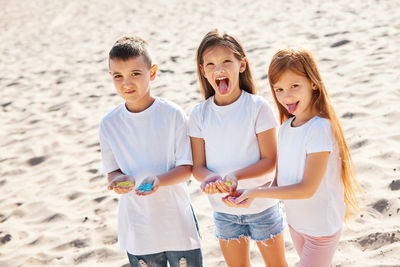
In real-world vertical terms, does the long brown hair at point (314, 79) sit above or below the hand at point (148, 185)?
above

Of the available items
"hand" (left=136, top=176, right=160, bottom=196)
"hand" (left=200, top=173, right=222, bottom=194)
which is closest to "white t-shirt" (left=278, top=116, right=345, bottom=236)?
"hand" (left=200, top=173, right=222, bottom=194)

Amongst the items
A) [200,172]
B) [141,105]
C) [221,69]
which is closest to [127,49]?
[141,105]

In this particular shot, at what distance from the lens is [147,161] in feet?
7.57

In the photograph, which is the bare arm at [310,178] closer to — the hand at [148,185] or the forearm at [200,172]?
the forearm at [200,172]

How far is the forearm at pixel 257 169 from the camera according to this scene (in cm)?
222

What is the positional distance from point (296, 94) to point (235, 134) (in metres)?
0.36

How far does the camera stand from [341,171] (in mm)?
Answer: 2141

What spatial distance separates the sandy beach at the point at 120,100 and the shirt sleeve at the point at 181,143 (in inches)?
27.4

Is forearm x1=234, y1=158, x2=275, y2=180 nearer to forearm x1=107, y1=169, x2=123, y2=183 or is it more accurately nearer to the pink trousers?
the pink trousers

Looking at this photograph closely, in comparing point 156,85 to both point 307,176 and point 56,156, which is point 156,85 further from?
point 307,176

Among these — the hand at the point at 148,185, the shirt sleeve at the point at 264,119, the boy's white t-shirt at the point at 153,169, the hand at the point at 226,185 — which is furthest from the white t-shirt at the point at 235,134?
the hand at the point at 148,185

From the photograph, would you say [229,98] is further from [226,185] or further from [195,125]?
[226,185]

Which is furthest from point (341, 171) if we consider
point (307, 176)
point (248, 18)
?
point (248, 18)

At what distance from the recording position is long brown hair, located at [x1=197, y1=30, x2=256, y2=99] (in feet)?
7.48
